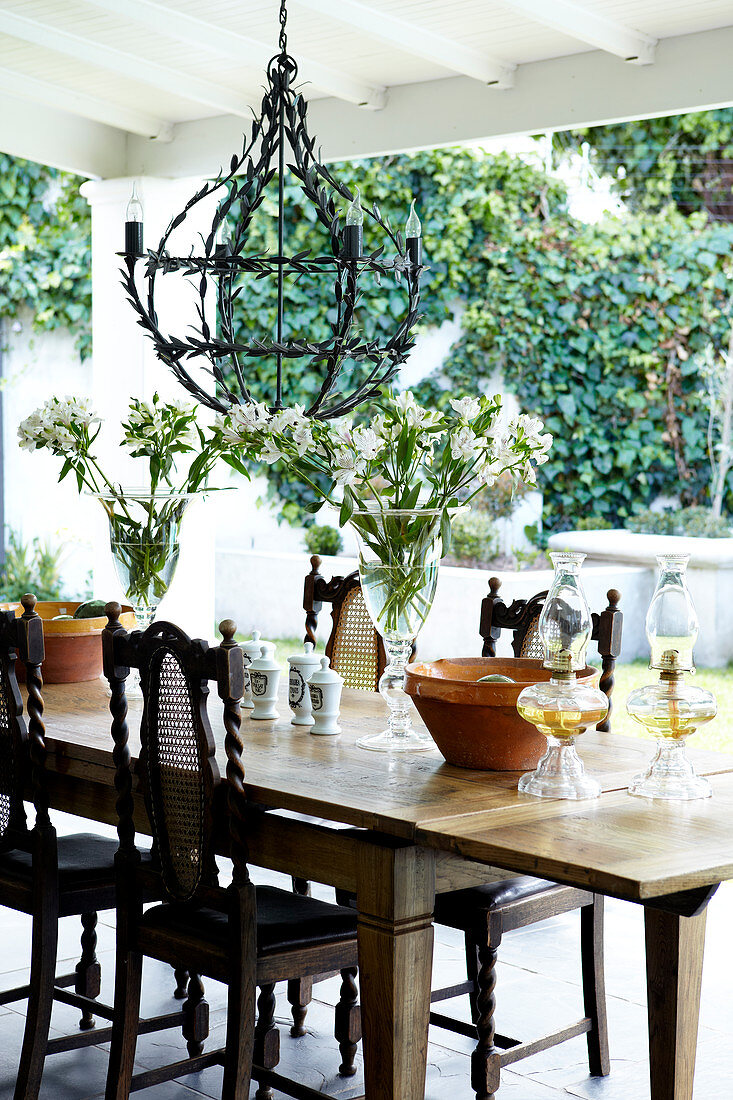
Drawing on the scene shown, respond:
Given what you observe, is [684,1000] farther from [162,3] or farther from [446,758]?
[162,3]

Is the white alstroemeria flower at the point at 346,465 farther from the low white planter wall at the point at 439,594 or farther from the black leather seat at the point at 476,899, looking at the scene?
the low white planter wall at the point at 439,594

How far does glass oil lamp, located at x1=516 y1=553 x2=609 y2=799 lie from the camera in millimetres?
2271

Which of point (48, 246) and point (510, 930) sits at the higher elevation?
point (48, 246)

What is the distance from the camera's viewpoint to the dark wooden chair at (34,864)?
274 centimetres

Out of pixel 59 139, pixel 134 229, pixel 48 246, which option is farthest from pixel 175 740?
pixel 48 246

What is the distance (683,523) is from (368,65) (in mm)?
4678

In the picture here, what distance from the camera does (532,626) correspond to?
3432 millimetres

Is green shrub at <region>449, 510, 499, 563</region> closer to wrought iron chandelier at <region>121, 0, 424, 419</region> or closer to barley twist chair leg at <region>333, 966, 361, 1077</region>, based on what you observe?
wrought iron chandelier at <region>121, 0, 424, 419</region>

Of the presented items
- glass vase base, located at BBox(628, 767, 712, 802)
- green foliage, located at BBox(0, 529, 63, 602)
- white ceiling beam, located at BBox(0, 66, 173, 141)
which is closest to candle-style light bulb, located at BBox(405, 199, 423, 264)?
glass vase base, located at BBox(628, 767, 712, 802)

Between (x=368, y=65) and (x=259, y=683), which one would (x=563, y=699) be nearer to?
(x=259, y=683)

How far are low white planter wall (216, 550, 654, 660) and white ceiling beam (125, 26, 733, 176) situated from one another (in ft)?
8.16

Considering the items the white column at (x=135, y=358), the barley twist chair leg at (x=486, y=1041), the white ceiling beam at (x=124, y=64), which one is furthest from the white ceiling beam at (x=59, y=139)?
the barley twist chair leg at (x=486, y=1041)

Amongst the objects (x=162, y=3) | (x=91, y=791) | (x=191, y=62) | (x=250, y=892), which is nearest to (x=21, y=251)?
(x=191, y=62)

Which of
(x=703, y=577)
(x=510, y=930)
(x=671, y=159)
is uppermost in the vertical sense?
(x=671, y=159)
